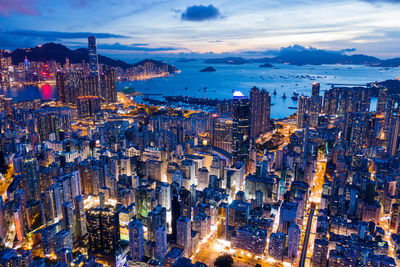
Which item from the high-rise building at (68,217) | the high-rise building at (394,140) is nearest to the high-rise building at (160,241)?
the high-rise building at (68,217)

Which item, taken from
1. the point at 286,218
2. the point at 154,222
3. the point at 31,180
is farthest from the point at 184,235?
the point at 31,180

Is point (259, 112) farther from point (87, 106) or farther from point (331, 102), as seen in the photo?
point (87, 106)

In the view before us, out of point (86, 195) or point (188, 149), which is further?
point (188, 149)

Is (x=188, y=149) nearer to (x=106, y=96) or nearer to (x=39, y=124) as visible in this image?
(x=39, y=124)

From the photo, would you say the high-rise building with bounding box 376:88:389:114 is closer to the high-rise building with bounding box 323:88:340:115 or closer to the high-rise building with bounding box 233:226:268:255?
the high-rise building with bounding box 323:88:340:115

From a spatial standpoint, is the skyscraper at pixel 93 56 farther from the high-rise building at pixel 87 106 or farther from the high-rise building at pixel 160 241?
the high-rise building at pixel 160 241

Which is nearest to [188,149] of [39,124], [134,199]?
[134,199]
